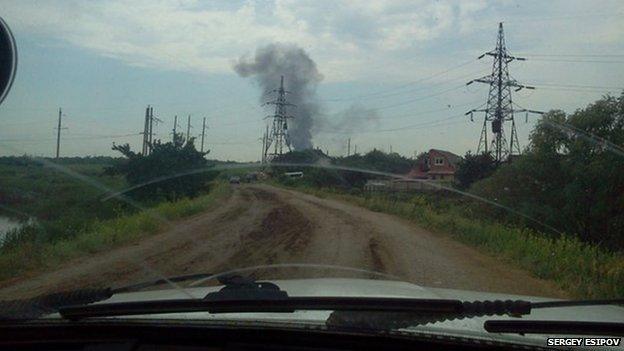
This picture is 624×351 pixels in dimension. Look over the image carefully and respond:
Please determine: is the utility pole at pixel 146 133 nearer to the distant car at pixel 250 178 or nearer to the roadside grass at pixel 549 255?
the roadside grass at pixel 549 255

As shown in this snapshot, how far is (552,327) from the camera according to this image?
3.04m

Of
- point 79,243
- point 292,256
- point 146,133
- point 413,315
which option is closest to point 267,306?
point 413,315

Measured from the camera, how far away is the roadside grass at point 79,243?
501 inches

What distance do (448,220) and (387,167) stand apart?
26.5ft

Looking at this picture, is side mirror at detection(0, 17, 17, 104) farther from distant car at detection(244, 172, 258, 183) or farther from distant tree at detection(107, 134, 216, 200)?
distant car at detection(244, 172, 258, 183)

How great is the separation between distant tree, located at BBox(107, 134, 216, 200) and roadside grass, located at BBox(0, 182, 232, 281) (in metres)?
1.55

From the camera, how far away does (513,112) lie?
2466 centimetres

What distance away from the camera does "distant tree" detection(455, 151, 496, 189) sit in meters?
28.8

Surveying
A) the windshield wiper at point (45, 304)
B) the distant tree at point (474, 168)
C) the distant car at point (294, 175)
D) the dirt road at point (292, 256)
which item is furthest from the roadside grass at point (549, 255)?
the distant car at point (294, 175)

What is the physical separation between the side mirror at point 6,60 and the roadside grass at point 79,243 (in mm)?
→ 7648

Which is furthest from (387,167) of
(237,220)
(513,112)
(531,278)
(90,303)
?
(90,303)

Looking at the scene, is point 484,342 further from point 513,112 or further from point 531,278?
point 513,112

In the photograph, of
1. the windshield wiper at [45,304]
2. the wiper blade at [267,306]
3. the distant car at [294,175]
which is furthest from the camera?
the distant car at [294,175]

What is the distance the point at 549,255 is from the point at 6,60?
437 inches
